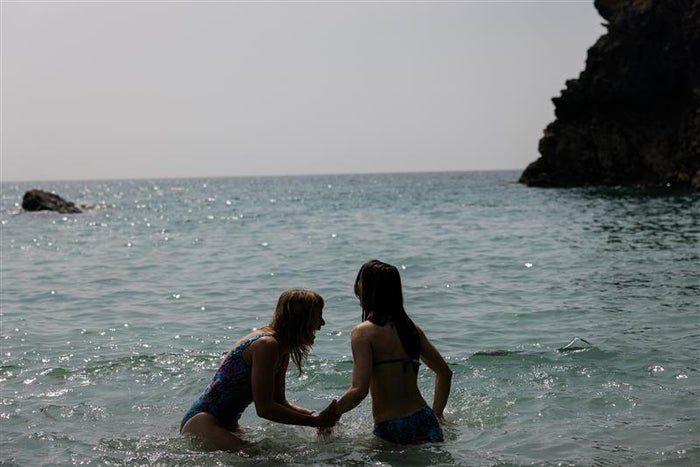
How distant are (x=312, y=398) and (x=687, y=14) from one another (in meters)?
53.7

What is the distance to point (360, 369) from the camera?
5770mm

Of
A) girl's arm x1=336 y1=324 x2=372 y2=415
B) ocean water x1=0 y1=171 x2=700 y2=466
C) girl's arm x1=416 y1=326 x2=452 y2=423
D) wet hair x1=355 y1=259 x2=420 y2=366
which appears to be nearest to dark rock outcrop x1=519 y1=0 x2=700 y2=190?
ocean water x1=0 y1=171 x2=700 y2=466

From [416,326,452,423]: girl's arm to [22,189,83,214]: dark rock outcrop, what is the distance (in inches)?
1870

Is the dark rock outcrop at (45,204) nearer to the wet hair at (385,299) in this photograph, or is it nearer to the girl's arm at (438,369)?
the girl's arm at (438,369)

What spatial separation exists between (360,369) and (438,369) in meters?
0.76

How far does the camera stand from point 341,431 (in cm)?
672

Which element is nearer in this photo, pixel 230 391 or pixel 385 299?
pixel 385 299

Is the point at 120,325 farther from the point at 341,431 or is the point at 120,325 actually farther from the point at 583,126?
the point at 583,126

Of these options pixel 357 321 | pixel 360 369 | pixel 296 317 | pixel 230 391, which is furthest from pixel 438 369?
pixel 357 321

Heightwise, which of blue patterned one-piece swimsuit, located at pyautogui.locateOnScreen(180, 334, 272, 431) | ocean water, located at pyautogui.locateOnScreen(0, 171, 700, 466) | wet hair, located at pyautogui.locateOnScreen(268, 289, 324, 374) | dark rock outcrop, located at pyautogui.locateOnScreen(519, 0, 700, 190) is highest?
dark rock outcrop, located at pyautogui.locateOnScreen(519, 0, 700, 190)

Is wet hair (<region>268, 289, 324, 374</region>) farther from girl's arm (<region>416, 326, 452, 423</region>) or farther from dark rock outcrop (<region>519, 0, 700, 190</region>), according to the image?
dark rock outcrop (<region>519, 0, 700, 190</region>)

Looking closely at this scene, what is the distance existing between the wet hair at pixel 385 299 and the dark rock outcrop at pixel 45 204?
4793 centimetres

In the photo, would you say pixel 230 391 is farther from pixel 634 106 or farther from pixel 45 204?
pixel 634 106

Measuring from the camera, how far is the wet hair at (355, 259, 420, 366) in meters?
5.55
